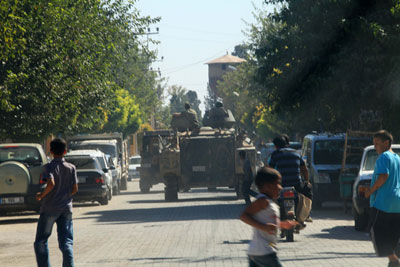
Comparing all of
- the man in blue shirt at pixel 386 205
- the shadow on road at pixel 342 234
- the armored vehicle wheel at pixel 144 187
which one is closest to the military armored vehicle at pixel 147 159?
the armored vehicle wheel at pixel 144 187

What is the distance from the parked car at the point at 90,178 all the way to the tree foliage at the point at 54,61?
185 cm

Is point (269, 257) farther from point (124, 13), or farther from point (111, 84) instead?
point (124, 13)

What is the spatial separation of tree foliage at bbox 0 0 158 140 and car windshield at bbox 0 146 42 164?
144cm

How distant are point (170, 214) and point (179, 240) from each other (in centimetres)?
723

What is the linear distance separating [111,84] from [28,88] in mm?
11546

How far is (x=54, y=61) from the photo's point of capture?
25.0 meters

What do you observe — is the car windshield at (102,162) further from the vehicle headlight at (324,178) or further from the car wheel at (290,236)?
the car wheel at (290,236)

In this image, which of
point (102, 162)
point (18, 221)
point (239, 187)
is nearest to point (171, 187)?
point (239, 187)

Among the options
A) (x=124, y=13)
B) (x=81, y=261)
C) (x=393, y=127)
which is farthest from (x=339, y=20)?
(x=124, y=13)

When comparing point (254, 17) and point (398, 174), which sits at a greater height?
point (254, 17)

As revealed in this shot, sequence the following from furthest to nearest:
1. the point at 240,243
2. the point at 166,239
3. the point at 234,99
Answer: the point at 234,99, the point at 166,239, the point at 240,243

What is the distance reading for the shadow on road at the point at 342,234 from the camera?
15461mm

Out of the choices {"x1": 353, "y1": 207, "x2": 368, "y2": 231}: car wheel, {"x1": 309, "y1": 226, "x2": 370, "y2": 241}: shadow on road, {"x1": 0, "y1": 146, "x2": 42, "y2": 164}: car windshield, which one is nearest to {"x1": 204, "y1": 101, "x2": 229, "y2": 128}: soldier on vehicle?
{"x1": 0, "y1": 146, "x2": 42, "y2": 164}: car windshield

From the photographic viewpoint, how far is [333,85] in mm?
22203
